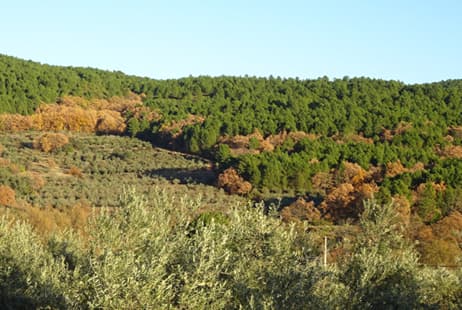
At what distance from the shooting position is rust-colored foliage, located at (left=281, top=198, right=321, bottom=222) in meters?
44.6

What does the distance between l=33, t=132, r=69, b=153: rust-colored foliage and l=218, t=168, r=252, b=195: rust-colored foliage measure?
71.6 feet

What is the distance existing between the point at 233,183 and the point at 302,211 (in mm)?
11709

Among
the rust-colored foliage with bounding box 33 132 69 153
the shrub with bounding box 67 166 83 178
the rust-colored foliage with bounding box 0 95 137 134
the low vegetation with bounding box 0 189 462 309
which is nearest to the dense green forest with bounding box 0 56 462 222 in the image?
the rust-colored foliage with bounding box 0 95 137 134

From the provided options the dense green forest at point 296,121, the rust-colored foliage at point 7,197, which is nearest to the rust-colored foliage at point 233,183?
the dense green forest at point 296,121

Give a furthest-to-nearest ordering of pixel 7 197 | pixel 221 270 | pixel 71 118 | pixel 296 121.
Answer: pixel 71 118 → pixel 296 121 → pixel 7 197 → pixel 221 270

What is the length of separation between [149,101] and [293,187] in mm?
44070

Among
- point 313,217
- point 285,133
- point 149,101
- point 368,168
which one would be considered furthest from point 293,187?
point 149,101

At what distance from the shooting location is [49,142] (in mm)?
71062

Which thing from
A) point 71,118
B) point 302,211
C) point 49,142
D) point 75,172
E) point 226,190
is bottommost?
point 75,172

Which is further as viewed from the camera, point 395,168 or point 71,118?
point 71,118

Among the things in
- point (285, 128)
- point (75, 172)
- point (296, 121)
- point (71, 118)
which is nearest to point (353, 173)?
point (285, 128)

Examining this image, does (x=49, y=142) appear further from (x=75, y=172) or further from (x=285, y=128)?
(x=285, y=128)

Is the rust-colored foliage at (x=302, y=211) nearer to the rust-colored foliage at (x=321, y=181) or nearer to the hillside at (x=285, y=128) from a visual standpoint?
the hillside at (x=285, y=128)

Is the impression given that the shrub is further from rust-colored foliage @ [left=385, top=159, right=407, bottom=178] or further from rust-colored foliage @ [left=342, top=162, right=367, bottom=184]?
rust-colored foliage @ [left=385, top=159, right=407, bottom=178]
